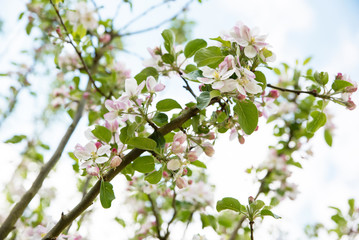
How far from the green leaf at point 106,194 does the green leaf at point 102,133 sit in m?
0.14

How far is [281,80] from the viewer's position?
98.2 inches

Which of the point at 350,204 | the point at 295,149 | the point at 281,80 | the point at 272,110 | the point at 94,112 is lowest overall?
the point at 272,110

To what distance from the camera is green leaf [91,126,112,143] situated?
2.68 feet

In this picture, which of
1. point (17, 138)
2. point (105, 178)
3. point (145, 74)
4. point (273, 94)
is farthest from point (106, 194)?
point (17, 138)

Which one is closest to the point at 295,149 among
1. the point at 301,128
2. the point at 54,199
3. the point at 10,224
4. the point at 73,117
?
the point at 301,128

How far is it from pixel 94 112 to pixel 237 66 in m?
1.06

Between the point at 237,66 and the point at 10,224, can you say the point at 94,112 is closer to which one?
the point at 10,224

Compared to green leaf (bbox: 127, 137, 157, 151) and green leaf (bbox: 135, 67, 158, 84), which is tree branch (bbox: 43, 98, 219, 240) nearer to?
green leaf (bbox: 127, 137, 157, 151)

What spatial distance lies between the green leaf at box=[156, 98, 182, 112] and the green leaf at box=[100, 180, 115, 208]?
244mm

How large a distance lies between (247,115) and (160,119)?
238 mm

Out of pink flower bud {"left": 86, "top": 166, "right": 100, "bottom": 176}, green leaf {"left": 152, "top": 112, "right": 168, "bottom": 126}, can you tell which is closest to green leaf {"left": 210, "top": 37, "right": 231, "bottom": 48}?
green leaf {"left": 152, "top": 112, "right": 168, "bottom": 126}

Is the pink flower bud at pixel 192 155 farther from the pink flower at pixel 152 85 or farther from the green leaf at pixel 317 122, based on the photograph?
the green leaf at pixel 317 122

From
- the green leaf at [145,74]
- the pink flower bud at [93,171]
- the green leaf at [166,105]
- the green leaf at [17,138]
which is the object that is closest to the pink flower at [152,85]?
the green leaf at [166,105]

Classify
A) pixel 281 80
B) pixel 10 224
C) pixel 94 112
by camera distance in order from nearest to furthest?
1. pixel 10 224
2. pixel 94 112
3. pixel 281 80
